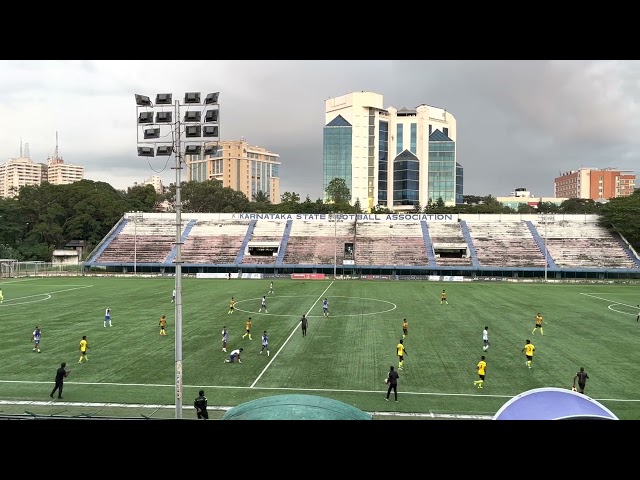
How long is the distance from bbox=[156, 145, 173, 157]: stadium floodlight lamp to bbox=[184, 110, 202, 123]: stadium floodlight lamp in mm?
1000

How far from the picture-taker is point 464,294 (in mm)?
46625

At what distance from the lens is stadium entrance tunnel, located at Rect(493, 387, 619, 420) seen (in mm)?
7375

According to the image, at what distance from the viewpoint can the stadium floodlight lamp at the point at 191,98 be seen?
15289 mm

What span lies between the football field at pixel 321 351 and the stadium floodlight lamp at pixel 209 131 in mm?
8867

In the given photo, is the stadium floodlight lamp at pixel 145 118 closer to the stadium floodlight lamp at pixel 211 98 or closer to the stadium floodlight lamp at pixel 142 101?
the stadium floodlight lamp at pixel 142 101

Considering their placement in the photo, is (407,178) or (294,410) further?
(407,178)

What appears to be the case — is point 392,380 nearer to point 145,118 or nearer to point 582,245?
point 145,118

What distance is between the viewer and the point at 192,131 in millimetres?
15109

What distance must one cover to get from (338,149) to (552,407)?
131 meters

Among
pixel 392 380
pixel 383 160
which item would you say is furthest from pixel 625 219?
pixel 383 160
